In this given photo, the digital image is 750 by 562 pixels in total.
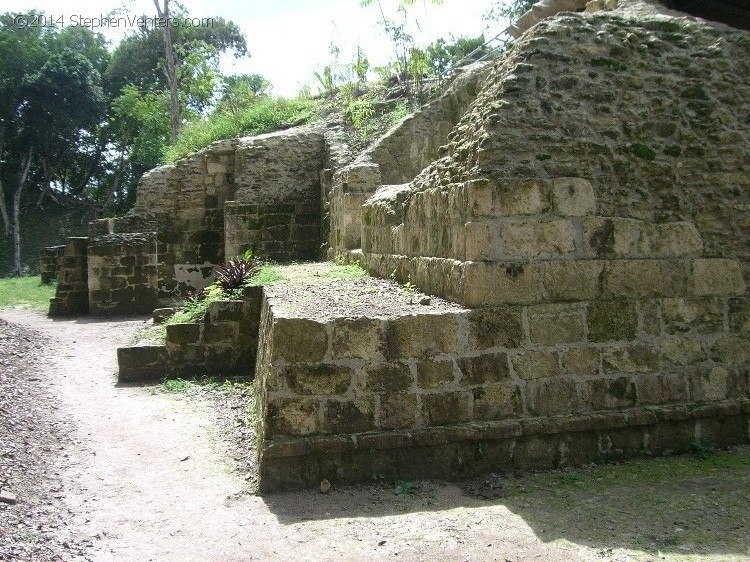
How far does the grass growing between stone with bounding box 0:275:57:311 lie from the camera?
653 inches

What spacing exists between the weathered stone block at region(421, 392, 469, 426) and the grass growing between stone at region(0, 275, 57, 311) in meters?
13.7

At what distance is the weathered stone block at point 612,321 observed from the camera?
195 inches

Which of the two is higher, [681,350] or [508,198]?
[508,198]

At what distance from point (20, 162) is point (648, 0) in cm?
3084

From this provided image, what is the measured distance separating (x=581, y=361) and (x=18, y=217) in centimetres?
3118

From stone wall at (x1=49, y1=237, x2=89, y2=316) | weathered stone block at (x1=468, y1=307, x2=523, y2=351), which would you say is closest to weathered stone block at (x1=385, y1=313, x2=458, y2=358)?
weathered stone block at (x1=468, y1=307, x2=523, y2=351)

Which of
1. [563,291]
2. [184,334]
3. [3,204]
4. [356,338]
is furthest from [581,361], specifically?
[3,204]

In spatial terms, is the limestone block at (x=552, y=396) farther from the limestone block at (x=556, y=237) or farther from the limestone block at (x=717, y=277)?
the limestone block at (x=717, y=277)

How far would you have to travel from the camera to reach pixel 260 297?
8289 millimetres

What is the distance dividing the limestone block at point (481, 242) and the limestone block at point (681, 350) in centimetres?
145

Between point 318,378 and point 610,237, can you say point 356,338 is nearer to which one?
point 318,378

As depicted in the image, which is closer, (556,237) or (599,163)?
(556,237)

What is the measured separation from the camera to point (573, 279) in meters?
4.96

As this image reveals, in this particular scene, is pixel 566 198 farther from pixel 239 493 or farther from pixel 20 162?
pixel 20 162
